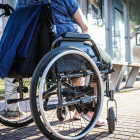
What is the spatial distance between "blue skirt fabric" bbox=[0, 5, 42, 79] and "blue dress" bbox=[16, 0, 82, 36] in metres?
0.17

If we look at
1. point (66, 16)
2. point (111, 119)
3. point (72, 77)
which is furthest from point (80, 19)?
point (111, 119)

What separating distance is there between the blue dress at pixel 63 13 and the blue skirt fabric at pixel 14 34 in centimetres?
17

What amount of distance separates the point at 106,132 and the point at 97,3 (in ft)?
17.4

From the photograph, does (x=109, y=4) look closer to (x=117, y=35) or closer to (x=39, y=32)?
(x=117, y=35)

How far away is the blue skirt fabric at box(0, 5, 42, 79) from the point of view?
190 cm

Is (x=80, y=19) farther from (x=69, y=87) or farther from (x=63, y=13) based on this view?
(x=69, y=87)

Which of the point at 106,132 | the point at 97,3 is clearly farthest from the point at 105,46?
the point at 106,132

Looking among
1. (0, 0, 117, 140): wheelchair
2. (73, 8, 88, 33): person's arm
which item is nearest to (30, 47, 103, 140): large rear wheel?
(0, 0, 117, 140): wheelchair

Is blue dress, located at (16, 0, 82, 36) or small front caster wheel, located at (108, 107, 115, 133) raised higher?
blue dress, located at (16, 0, 82, 36)

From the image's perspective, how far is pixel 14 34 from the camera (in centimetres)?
205

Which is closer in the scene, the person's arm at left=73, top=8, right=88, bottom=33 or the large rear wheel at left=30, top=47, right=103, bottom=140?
the large rear wheel at left=30, top=47, right=103, bottom=140

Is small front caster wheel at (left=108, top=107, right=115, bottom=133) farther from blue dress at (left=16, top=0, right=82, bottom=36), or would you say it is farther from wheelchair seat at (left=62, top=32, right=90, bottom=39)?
blue dress at (left=16, top=0, right=82, bottom=36)

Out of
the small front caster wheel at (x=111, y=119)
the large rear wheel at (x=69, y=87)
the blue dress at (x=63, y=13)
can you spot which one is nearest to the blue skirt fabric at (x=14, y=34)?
the blue dress at (x=63, y=13)

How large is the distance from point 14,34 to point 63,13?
1.65 feet
